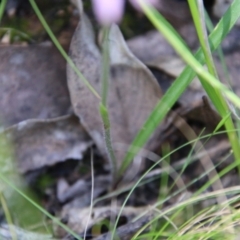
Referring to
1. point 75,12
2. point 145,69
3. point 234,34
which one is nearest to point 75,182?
point 145,69

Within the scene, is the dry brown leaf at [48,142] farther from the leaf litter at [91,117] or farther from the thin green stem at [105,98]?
the thin green stem at [105,98]

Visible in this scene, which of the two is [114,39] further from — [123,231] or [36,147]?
[123,231]

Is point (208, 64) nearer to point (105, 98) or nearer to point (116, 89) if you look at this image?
point (105, 98)

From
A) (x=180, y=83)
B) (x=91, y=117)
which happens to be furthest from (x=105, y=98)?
(x=91, y=117)

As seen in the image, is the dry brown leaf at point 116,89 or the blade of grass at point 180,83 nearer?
the blade of grass at point 180,83

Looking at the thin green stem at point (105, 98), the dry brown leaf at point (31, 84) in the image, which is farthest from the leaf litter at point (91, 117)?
the thin green stem at point (105, 98)

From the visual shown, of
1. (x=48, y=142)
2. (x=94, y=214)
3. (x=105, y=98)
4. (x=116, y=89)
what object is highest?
(x=105, y=98)

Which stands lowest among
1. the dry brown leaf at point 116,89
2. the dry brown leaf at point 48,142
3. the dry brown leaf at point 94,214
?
the dry brown leaf at point 94,214
